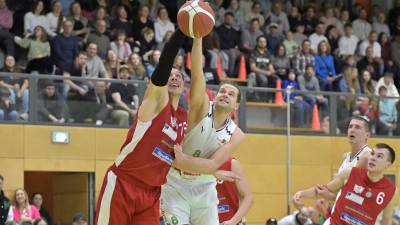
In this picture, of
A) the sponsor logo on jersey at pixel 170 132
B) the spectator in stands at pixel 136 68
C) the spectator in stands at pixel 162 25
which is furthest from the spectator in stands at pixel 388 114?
the sponsor logo on jersey at pixel 170 132

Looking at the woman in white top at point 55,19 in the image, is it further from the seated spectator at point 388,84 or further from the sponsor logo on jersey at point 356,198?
the sponsor logo on jersey at point 356,198

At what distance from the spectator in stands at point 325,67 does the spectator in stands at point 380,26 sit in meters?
2.79

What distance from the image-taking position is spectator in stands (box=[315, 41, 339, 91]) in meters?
19.5

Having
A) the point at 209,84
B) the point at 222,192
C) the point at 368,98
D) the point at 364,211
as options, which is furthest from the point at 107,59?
the point at 364,211

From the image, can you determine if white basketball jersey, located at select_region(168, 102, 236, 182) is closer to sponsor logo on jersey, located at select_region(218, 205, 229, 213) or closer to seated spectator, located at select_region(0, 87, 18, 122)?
sponsor logo on jersey, located at select_region(218, 205, 229, 213)

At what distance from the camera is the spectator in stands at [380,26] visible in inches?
897

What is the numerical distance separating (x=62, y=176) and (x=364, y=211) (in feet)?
27.0

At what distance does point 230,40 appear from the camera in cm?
1962

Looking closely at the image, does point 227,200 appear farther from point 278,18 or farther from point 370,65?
point 370,65

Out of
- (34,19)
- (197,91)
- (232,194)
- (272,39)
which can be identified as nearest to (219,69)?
(272,39)

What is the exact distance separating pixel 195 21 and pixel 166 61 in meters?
0.50

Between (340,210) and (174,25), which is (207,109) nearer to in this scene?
(340,210)

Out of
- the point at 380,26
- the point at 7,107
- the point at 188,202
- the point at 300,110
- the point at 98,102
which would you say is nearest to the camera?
the point at 188,202

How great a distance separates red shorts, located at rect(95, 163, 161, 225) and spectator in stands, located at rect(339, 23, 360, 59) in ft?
45.2
